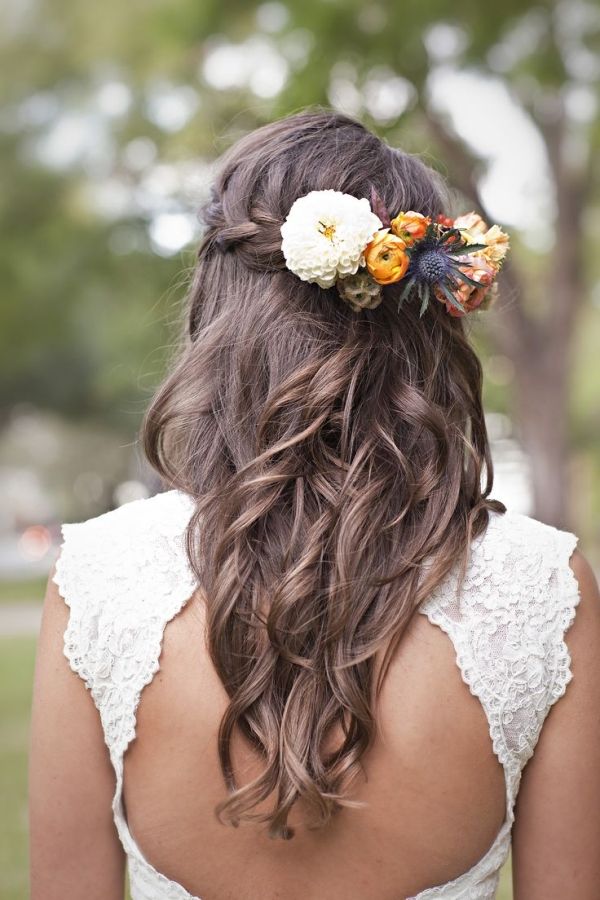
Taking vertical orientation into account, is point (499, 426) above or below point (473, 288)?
below

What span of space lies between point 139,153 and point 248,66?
3.35 meters

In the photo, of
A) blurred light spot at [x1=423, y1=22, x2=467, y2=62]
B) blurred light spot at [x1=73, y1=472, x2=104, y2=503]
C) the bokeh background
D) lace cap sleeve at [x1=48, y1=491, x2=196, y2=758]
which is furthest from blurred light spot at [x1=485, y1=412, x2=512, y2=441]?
lace cap sleeve at [x1=48, y1=491, x2=196, y2=758]

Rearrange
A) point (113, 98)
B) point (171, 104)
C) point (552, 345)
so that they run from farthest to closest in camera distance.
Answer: point (113, 98) → point (552, 345) → point (171, 104)

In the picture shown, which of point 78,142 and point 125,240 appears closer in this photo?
point 78,142

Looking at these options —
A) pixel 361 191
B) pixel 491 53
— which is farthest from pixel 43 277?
pixel 361 191

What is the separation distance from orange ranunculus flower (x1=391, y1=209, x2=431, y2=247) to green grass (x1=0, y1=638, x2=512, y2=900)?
372cm

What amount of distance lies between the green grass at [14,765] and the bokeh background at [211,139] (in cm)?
2

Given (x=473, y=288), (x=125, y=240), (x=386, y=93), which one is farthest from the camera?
(x=125, y=240)

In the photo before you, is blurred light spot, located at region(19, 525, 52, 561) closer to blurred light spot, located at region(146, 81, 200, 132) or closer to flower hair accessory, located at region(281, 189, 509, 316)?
Result: blurred light spot, located at region(146, 81, 200, 132)

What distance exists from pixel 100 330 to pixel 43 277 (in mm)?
5242

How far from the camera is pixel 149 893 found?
1677 mm

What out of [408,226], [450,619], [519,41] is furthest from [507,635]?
[519,41]

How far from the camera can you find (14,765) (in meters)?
6.18

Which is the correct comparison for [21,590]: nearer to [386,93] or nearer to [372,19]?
[386,93]
